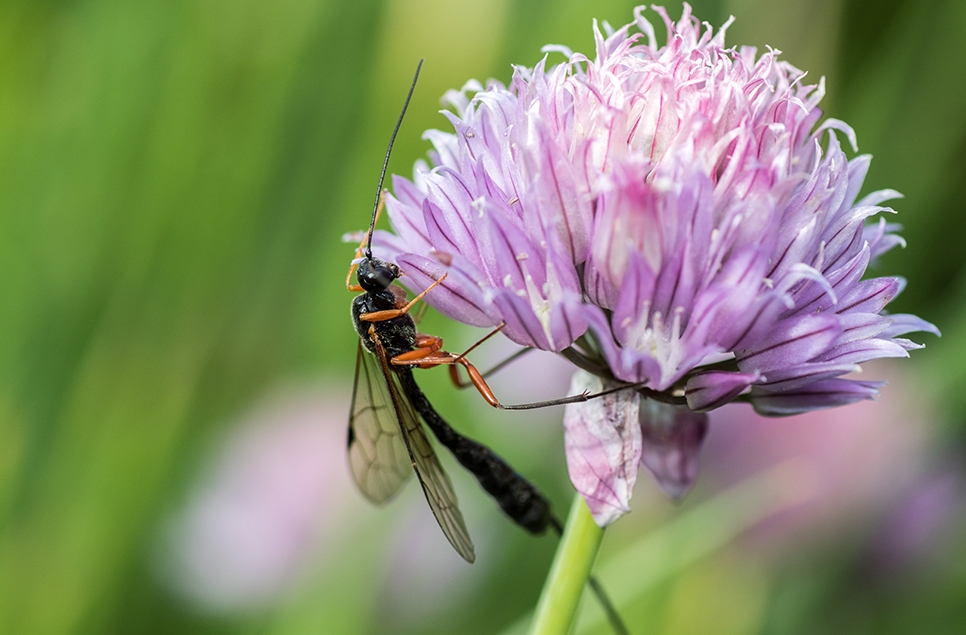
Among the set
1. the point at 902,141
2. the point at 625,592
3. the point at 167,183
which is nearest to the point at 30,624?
the point at 167,183

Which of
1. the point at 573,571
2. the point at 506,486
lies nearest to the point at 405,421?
the point at 506,486

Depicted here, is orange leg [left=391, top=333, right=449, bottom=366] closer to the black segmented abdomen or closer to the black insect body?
the black insect body

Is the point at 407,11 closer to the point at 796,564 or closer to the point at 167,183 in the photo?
the point at 167,183

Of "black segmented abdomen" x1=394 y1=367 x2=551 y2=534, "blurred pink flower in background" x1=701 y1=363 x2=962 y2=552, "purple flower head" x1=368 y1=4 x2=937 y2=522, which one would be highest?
"purple flower head" x1=368 y1=4 x2=937 y2=522

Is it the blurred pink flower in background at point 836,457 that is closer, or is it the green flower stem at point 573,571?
the green flower stem at point 573,571

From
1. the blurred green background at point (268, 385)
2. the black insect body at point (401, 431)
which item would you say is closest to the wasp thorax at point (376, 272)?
the black insect body at point (401, 431)

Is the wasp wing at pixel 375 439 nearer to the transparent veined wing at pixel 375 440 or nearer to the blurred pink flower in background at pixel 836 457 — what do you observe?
the transparent veined wing at pixel 375 440

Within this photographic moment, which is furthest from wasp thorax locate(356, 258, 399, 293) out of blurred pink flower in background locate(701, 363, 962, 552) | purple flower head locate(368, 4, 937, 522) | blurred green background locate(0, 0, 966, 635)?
blurred pink flower in background locate(701, 363, 962, 552)
